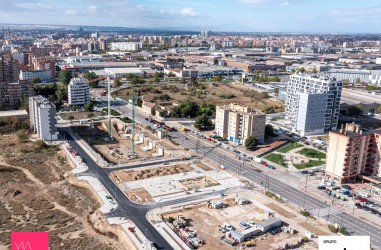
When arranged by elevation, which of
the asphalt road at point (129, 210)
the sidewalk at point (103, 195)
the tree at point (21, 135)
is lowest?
the asphalt road at point (129, 210)

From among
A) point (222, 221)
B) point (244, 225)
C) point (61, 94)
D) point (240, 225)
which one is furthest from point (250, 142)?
point (61, 94)

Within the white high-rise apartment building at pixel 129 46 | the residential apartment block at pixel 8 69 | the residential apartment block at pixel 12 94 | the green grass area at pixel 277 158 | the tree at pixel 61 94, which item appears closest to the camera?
the green grass area at pixel 277 158

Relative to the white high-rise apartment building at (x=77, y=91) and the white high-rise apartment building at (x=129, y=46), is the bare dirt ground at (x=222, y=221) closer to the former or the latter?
the white high-rise apartment building at (x=77, y=91)

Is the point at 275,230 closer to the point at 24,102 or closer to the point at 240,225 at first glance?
the point at 240,225

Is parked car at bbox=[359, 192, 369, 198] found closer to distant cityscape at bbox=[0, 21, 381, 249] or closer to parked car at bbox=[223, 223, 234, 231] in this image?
distant cityscape at bbox=[0, 21, 381, 249]

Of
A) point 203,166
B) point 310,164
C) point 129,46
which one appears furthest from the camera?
point 129,46

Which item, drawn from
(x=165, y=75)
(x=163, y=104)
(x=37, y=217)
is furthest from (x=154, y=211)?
(x=165, y=75)

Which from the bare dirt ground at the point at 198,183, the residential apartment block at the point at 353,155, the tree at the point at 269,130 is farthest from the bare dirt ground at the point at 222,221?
the tree at the point at 269,130

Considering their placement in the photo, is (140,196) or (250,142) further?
(250,142)
